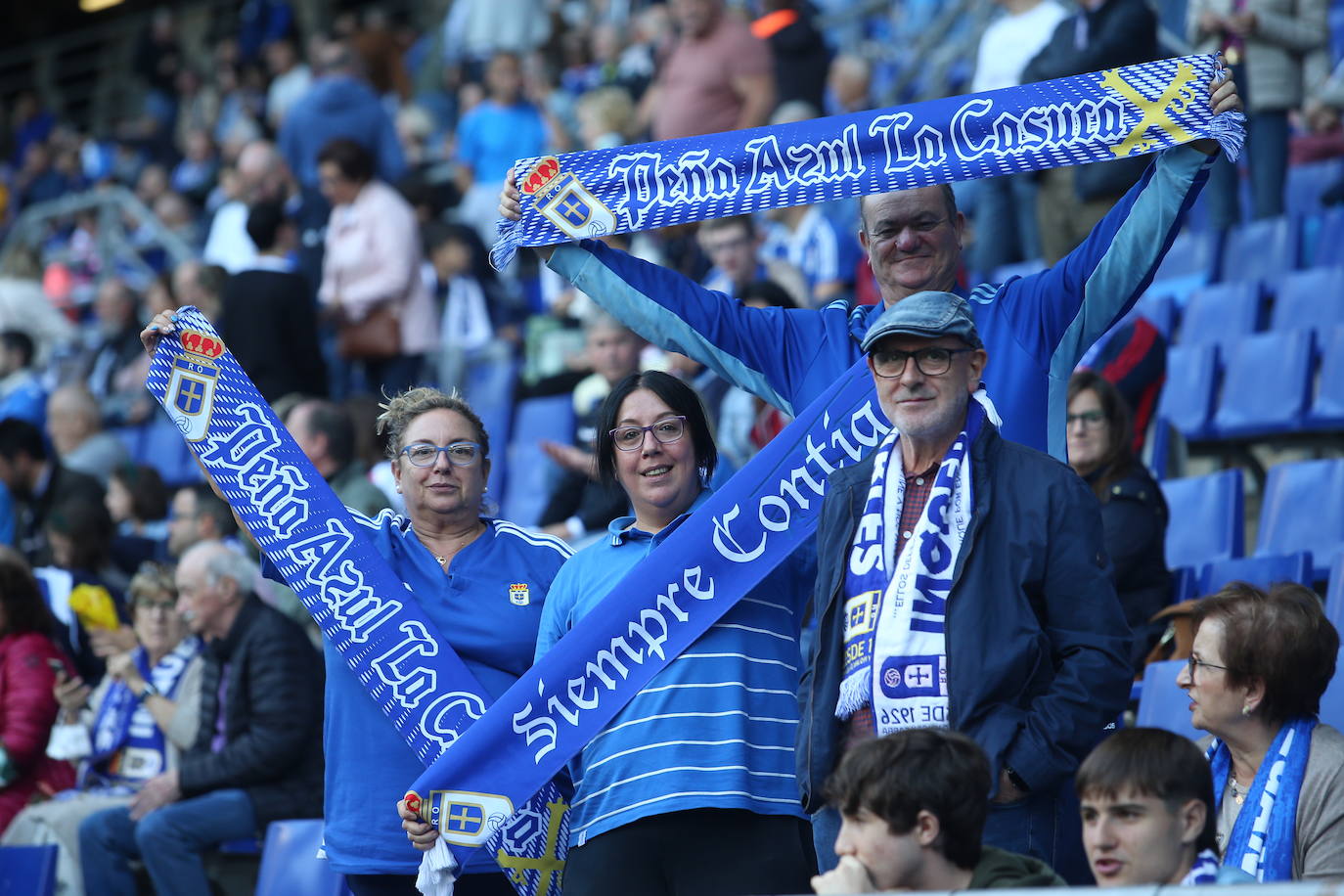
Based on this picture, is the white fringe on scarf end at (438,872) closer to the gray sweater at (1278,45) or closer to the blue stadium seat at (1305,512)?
the blue stadium seat at (1305,512)

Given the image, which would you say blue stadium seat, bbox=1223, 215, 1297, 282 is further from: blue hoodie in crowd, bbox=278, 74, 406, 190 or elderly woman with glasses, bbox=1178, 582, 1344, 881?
elderly woman with glasses, bbox=1178, 582, 1344, 881

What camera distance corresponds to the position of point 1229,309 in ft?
27.2

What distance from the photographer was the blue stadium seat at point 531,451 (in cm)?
862

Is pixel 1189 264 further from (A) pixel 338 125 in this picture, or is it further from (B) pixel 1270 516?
(A) pixel 338 125

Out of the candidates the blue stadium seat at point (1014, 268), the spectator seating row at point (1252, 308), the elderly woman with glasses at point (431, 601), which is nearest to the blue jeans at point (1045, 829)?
the elderly woman with glasses at point (431, 601)

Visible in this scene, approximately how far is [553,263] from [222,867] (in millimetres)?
2767

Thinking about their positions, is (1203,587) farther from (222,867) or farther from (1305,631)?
(222,867)

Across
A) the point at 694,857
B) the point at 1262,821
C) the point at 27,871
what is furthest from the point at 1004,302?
the point at 27,871

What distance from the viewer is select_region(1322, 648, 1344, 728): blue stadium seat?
14.1ft

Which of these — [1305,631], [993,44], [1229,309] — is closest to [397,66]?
[993,44]

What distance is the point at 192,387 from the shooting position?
176 inches

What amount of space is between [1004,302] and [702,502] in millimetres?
754

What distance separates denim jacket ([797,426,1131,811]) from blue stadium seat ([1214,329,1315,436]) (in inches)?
178

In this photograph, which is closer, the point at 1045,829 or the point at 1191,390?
the point at 1045,829
